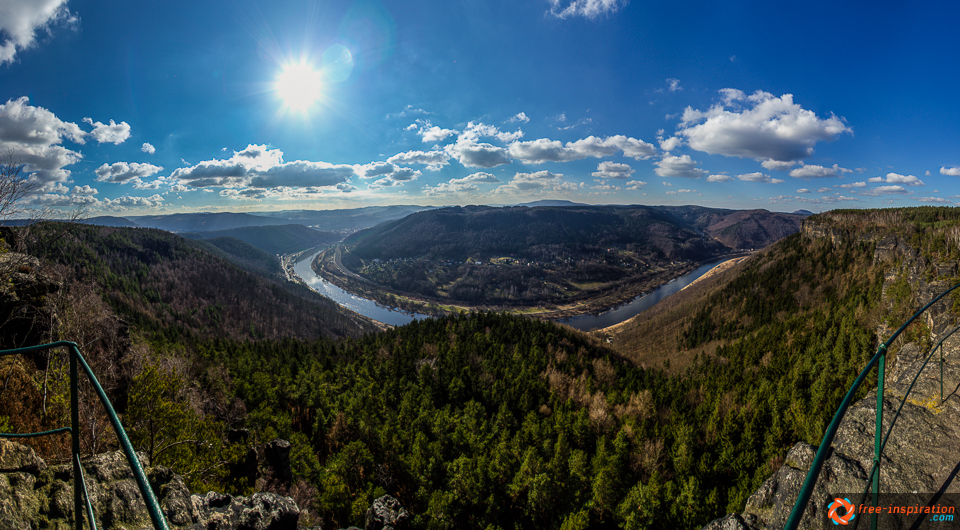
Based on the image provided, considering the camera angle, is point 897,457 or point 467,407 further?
point 467,407

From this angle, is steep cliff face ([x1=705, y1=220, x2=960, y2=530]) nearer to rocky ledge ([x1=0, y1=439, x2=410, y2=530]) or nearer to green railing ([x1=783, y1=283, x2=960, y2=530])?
green railing ([x1=783, y1=283, x2=960, y2=530])

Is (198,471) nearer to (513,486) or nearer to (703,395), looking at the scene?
(513,486)

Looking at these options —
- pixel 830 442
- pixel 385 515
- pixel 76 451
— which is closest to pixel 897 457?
pixel 830 442

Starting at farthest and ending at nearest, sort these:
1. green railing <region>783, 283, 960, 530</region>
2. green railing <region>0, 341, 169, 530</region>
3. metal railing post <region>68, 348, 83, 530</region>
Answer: metal railing post <region>68, 348, 83, 530</region> → green railing <region>0, 341, 169, 530</region> → green railing <region>783, 283, 960, 530</region>

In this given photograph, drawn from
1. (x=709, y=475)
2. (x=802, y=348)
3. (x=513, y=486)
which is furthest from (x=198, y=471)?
(x=802, y=348)

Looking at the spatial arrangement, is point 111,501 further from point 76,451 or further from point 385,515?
point 385,515

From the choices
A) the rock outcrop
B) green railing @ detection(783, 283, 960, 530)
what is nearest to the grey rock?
the rock outcrop
